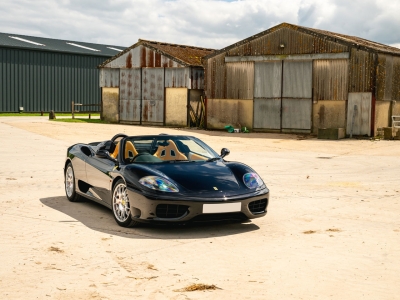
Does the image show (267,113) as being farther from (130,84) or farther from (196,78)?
(130,84)

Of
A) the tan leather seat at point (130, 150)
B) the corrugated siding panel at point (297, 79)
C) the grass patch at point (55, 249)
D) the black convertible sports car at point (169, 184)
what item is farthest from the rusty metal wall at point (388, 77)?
the grass patch at point (55, 249)

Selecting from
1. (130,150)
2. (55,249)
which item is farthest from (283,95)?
(55,249)

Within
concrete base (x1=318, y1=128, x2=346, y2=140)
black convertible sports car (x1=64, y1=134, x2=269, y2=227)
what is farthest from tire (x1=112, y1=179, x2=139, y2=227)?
concrete base (x1=318, y1=128, x2=346, y2=140)

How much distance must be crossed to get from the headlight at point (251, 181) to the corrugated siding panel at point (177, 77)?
2737 centimetres

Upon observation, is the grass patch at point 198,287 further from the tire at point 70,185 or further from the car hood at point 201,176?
the tire at point 70,185

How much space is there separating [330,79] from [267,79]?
3.56 metres

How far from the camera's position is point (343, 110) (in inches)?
1133

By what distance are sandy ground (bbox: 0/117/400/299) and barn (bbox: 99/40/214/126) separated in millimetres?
23341

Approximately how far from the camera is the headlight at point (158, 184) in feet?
→ 25.3

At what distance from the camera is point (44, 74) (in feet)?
160

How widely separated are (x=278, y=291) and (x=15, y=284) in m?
2.30

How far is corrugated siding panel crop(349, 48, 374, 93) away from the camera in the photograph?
27812 millimetres

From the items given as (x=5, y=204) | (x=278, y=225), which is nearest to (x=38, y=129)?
(x=5, y=204)

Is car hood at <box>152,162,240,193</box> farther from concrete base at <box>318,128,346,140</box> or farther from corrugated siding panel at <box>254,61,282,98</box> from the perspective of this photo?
corrugated siding panel at <box>254,61,282,98</box>
